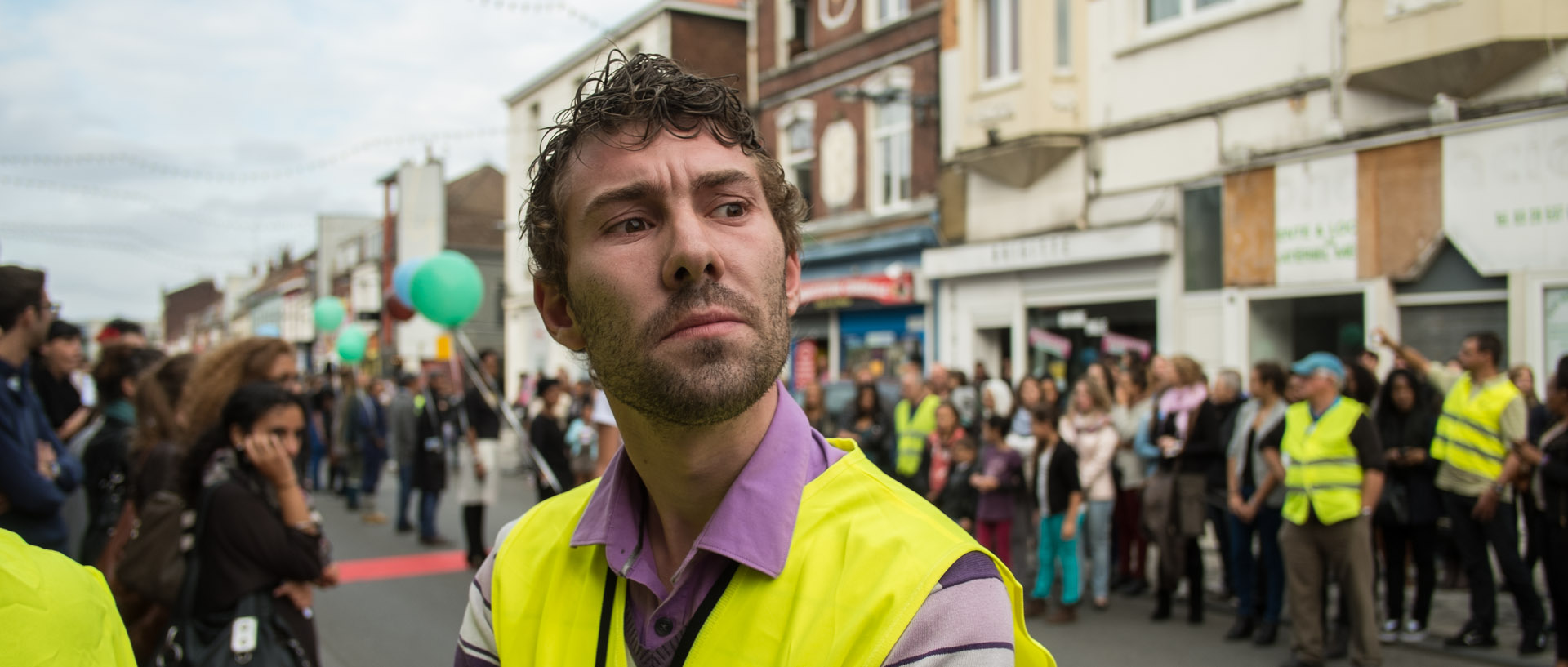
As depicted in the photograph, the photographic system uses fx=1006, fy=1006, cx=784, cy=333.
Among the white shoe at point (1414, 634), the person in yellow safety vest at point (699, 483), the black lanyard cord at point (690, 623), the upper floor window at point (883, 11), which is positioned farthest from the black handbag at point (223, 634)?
the upper floor window at point (883, 11)

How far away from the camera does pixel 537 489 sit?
30.0 feet

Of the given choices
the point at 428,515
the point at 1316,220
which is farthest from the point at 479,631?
the point at 1316,220

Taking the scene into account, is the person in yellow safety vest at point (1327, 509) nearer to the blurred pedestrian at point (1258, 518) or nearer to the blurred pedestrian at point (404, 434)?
the blurred pedestrian at point (1258, 518)

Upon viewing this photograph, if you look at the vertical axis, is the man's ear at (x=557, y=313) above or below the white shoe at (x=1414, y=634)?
above

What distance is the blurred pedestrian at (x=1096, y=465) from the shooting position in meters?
7.75

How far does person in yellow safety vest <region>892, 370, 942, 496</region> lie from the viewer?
909cm

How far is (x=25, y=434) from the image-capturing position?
3.85 metres

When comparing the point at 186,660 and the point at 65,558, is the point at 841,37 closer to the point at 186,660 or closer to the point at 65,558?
the point at 186,660

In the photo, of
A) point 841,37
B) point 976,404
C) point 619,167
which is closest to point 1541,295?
point 976,404

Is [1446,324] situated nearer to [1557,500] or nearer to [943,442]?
[1557,500]

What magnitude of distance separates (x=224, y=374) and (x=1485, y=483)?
725cm

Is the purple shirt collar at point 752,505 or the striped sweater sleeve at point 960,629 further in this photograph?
the purple shirt collar at point 752,505

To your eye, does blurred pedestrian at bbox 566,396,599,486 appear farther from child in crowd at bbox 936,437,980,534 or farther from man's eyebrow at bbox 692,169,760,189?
man's eyebrow at bbox 692,169,760,189

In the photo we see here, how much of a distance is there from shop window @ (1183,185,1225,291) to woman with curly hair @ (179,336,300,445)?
10.5 metres
